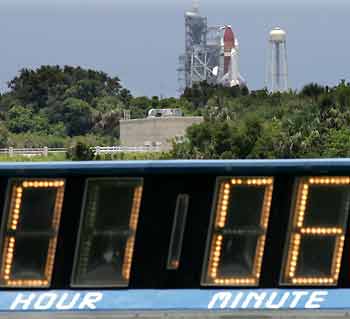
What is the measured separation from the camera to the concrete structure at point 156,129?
123m

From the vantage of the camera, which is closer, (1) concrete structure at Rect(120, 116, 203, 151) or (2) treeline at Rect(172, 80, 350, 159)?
(2) treeline at Rect(172, 80, 350, 159)

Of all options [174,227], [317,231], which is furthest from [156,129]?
[317,231]

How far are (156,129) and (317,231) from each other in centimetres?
11188

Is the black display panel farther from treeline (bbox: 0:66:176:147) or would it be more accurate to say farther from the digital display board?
treeline (bbox: 0:66:176:147)

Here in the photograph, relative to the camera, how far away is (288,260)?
1325cm

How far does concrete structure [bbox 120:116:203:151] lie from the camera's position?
122781 mm

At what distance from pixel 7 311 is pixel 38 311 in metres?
0.29

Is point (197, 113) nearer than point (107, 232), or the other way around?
point (107, 232)

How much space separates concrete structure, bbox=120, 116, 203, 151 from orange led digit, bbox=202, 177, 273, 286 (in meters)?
105

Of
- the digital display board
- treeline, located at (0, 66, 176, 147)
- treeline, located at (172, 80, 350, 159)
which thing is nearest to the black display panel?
the digital display board

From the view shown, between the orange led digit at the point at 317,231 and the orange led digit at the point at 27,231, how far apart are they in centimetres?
220

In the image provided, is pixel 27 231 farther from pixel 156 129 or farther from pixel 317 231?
pixel 156 129

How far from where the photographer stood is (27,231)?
1326 centimetres

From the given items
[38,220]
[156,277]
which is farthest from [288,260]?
[38,220]
